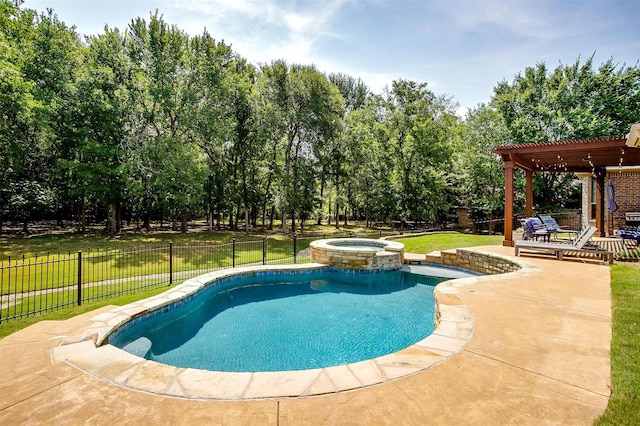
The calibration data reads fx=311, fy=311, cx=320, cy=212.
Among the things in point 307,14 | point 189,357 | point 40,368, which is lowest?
point 189,357

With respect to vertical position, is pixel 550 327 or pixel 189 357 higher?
pixel 550 327

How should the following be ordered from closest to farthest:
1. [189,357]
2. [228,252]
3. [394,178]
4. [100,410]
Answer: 1. [100,410]
2. [189,357]
3. [228,252]
4. [394,178]

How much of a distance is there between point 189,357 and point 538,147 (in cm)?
1120

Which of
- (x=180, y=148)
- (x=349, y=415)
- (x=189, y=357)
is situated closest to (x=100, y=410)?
(x=349, y=415)

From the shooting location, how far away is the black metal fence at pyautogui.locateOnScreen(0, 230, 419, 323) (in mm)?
6227

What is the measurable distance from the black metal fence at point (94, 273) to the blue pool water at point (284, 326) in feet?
5.74

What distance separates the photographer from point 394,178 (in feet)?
74.7

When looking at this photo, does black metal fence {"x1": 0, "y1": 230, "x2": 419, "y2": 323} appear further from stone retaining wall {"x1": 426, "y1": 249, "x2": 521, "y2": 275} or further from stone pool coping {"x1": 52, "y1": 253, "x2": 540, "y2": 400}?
stone retaining wall {"x1": 426, "y1": 249, "x2": 521, "y2": 275}

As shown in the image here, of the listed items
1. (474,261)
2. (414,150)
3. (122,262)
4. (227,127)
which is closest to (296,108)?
(227,127)

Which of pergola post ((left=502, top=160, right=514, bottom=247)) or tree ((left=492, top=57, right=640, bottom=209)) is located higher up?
tree ((left=492, top=57, right=640, bottom=209))

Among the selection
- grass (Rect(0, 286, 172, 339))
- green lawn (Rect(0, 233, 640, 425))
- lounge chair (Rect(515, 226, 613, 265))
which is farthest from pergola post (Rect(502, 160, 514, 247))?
grass (Rect(0, 286, 172, 339))

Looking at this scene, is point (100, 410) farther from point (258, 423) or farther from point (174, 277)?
point (174, 277)

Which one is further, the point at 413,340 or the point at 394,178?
the point at 394,178

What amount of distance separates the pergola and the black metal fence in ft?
25.6
